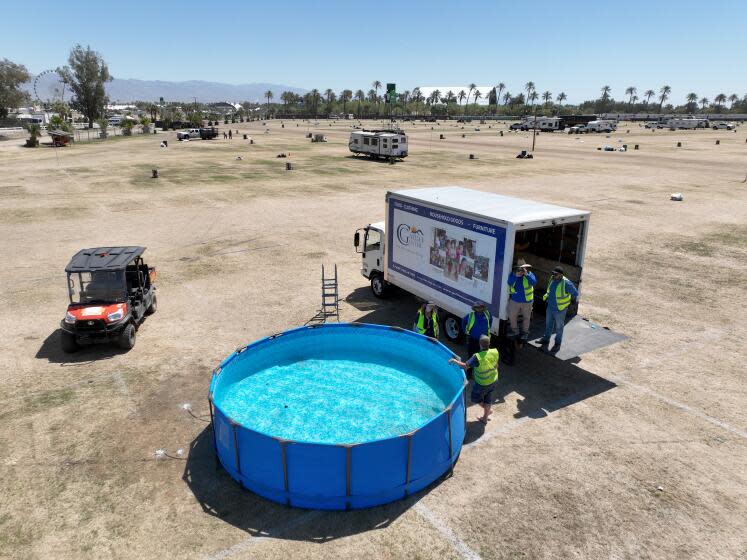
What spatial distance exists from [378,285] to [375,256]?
3.20 feet

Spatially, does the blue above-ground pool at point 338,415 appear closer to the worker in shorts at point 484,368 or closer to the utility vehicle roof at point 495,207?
the worker in shorts at point 484,368

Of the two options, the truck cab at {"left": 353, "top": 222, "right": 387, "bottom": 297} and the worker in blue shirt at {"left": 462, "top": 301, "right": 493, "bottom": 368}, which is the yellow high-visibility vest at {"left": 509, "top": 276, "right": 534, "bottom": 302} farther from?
the truck cab at {"left": 353, "top": 222, "right": 387, "bottom": 297}

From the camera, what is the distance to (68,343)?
500 inches

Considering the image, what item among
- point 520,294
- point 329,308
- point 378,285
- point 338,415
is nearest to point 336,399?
point 338,415

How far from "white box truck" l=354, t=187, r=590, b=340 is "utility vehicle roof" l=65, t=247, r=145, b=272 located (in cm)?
729

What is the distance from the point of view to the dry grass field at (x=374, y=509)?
743 cm

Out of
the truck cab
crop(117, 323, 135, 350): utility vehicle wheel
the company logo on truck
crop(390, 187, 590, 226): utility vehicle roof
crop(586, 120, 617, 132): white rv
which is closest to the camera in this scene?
crop(390, 187, 590, 226): utility vehicle roof

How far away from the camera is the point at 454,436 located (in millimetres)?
8688

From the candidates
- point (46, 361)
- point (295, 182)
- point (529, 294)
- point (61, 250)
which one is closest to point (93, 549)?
point (46, 361)

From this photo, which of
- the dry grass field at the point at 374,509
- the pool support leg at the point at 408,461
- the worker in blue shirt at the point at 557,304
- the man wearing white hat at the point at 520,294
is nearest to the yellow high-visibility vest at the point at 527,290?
the man wearing white hat at the point at 520,294

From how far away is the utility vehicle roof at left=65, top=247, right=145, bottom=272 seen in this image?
42.8 ft

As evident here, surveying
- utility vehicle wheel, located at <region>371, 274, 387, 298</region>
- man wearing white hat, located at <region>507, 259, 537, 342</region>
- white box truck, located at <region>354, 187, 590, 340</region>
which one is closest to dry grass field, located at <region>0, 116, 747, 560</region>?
utility vehicle wheel, located at <region>371, 274, 387, 298</region>

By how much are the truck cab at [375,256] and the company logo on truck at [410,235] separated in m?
1.21

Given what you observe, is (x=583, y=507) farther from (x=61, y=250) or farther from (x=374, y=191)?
(x=374, y=191)
